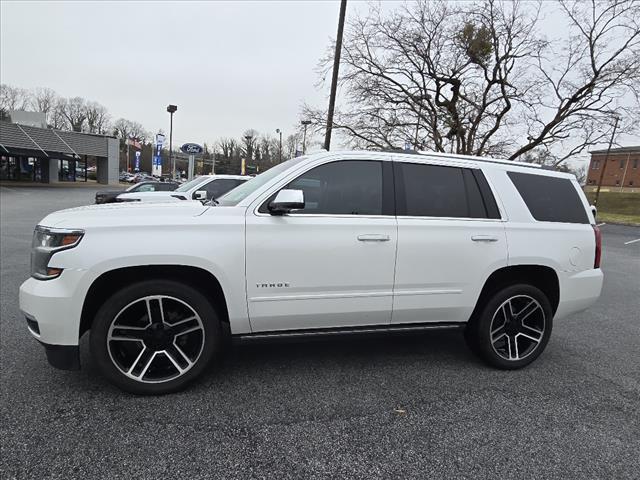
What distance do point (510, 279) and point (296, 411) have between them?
2.25m

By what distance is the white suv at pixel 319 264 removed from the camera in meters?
2.62

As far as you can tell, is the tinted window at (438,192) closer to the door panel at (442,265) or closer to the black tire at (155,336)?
the door panel at (442,265)

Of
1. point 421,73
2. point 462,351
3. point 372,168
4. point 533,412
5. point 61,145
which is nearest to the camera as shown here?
point 533,412

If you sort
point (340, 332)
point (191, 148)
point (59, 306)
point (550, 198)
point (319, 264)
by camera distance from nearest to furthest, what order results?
point (59, 306) < point (319, 264) < point (340, 332) < point (550, 198) < point (191, 148)

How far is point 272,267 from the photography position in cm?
283

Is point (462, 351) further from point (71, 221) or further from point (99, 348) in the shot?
point (71, 221)

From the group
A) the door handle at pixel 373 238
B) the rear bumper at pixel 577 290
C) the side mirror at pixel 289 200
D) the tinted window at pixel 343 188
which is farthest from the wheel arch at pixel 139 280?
the rear bumper at pixel 577 290

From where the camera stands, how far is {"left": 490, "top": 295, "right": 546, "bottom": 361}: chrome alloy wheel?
350cm

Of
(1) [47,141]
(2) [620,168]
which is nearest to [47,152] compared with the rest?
(1) [47,141]

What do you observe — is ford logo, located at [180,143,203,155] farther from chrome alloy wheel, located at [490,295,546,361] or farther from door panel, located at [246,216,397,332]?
chrome alloy wheel, located at [490,295,546,361]

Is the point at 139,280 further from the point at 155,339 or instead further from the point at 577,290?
the point at 577,290

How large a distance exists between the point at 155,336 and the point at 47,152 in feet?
122

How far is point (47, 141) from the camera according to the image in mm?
32156

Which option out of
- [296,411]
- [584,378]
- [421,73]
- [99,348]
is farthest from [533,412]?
[421,73]
